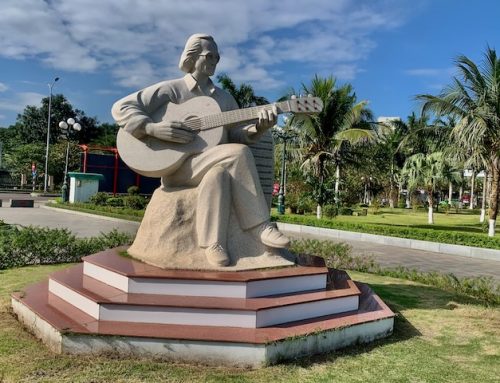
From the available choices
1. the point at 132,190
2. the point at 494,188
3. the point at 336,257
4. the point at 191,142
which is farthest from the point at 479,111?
the point at 132,190

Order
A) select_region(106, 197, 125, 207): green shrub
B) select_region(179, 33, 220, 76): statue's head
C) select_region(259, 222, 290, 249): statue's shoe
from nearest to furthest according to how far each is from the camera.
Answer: select_region(259, 222, 290, 249): statue's shoe → select_region(179, 33, 220, 76): statue's head → select_region(106, 197, 125, 207): green shrub

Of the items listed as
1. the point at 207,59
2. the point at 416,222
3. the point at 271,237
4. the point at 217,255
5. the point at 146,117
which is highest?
the point at 207,59

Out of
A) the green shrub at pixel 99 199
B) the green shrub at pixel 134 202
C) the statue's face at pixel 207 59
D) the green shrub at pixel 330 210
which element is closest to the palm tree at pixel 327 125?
the green shrub at pixel 330 210

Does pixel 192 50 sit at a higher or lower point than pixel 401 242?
higher

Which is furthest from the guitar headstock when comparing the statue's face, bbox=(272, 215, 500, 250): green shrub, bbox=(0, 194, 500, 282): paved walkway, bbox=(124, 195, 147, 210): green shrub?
bbox=(124, 195, 147, 210): green shrub

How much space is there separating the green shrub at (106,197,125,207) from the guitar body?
61.5 feet

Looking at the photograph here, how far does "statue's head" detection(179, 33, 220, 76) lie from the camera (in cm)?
491

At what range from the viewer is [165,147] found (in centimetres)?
470

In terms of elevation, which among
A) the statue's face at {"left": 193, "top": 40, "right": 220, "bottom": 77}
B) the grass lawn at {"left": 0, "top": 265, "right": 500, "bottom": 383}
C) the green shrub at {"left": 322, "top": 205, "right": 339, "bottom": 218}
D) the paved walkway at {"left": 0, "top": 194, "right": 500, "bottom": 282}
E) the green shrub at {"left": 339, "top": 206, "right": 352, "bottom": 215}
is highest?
the statue's face at {"left": 193, "top": 40, "right": 220, "bottom": 77}

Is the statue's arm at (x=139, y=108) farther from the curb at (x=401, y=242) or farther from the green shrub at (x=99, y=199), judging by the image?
the green shrub at (x=99, y=199)

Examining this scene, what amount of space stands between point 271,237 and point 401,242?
9.73m

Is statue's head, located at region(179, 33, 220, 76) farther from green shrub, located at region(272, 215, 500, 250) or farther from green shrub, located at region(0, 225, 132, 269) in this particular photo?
green shrub, located at region(272, 215, 500, 250)

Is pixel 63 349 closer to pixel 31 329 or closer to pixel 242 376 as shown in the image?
pixel 31 329

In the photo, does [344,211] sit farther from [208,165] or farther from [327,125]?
[208,165]
